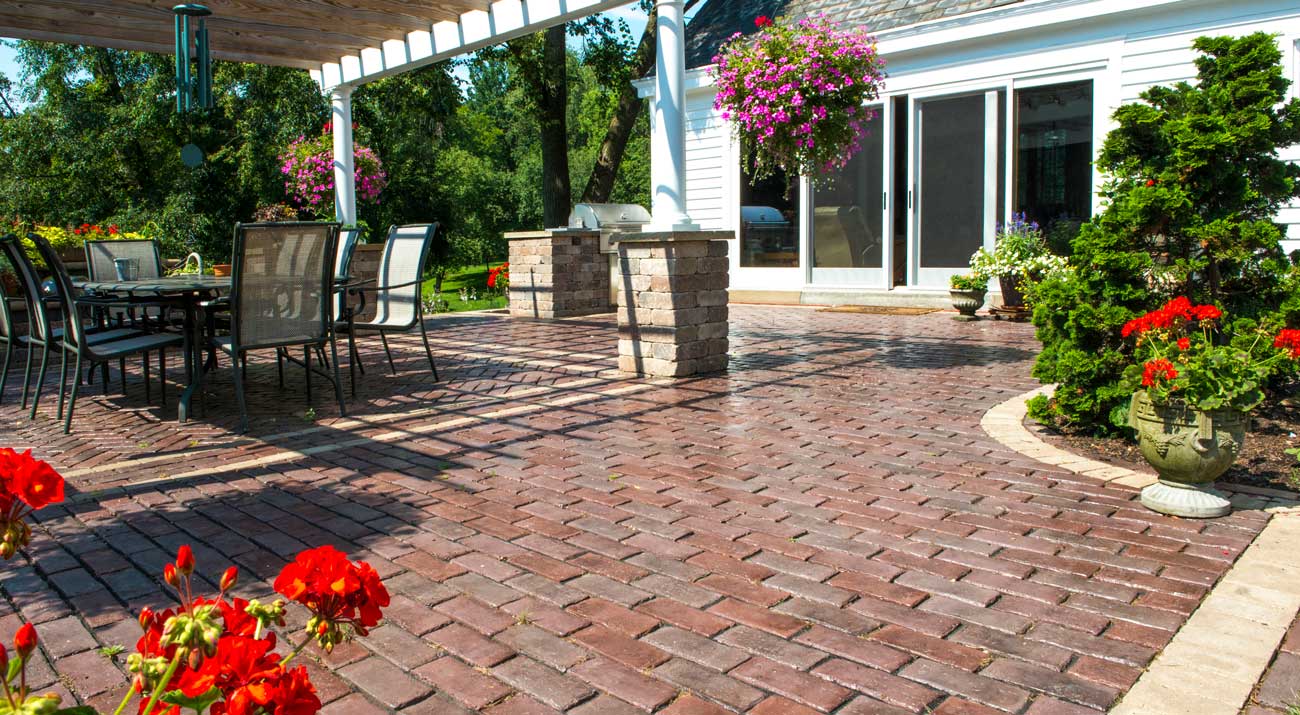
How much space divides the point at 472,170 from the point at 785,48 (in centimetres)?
2595

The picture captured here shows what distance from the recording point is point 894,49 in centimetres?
1145

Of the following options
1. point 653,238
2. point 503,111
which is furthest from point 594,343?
point 503,111

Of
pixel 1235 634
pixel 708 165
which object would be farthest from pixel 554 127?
pixel 1235 634

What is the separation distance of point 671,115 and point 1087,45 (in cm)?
575

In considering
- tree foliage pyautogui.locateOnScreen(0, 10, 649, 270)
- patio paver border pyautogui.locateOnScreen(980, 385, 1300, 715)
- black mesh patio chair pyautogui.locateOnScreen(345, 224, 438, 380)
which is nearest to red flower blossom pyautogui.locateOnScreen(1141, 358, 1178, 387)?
patio paver border pyautogui.locateOnScreen(980, 385, 1300, 715)

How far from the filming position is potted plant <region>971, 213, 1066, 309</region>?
10055 mm

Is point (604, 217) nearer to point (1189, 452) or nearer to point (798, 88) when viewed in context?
point (798, 88)

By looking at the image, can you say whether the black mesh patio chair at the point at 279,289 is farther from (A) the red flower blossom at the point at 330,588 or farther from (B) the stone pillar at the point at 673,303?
(A) the red flower blossom at the point at 330,588

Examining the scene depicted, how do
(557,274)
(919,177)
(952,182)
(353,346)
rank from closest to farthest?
(353,346)
(557,274)
(952,182)
(919,177)

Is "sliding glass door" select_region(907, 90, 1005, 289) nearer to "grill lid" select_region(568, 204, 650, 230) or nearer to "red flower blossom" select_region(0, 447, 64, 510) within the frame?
"grill lid" select_region(568, 204, 650, 230)

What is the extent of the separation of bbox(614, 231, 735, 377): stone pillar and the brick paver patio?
764 mm

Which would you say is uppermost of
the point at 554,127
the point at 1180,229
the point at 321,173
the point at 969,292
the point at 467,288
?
the point at 554,127

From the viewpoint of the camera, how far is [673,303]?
667cm

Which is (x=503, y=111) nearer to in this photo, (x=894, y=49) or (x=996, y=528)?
(x=894, y=49)
